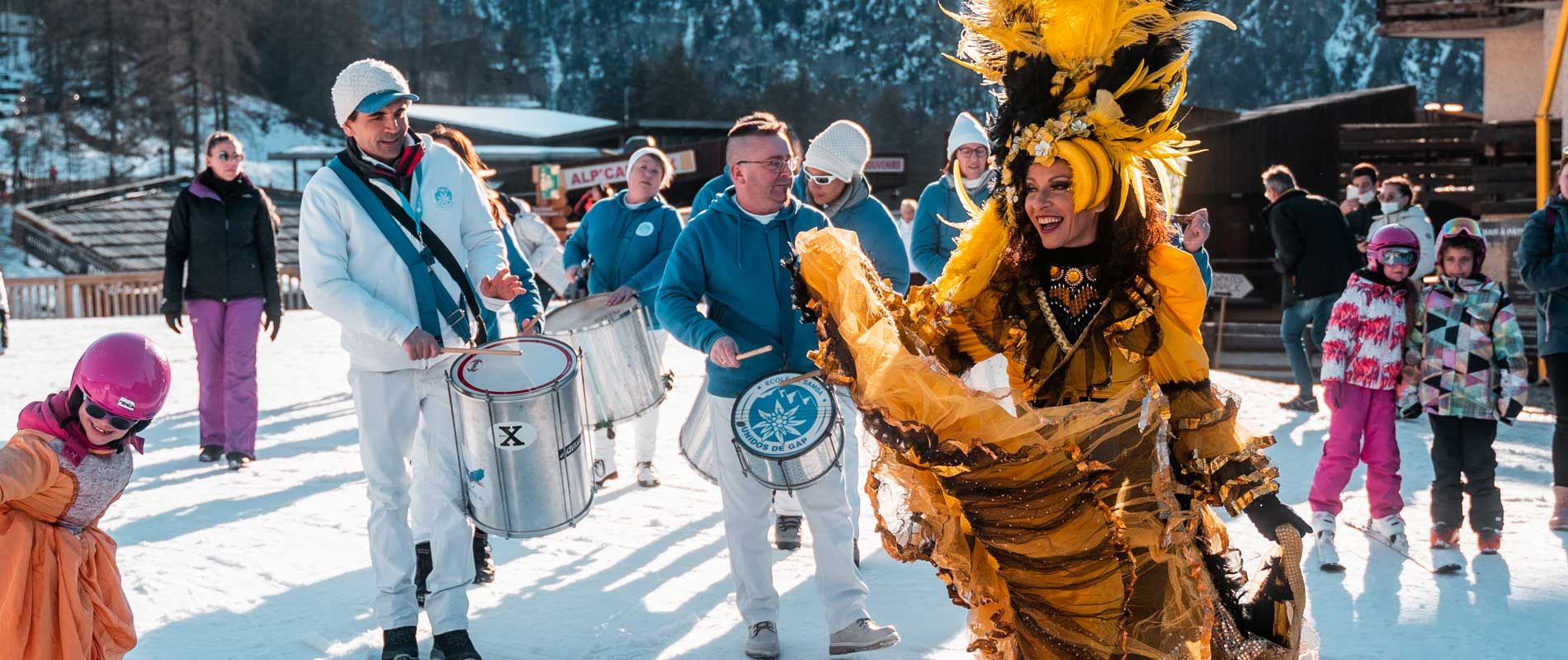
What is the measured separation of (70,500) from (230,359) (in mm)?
5272

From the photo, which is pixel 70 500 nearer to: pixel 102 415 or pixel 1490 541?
pixel 102 415

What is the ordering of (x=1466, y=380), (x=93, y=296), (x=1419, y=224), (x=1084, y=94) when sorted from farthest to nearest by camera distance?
(x=93, y=296) → (x=1419, y=224) → (x=1466, y=380) → (x=1084, y=94)

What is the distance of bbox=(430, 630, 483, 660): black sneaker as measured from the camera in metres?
4.47

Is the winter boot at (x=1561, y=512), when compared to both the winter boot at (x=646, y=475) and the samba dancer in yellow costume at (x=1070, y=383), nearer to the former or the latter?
the samba dancer in yellow costume at (x=1070, y=383)

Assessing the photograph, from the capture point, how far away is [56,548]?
125 inches

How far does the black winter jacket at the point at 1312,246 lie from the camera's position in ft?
32.5

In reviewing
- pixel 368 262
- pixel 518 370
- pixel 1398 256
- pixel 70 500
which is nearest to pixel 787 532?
pixel 518 370

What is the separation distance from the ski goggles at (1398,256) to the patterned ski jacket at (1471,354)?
0.86ft

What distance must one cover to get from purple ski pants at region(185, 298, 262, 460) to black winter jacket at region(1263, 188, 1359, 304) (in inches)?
280

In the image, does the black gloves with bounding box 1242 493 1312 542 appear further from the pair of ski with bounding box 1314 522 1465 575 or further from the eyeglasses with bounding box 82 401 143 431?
the pair of ski with bounding box 1314 522 1465 575

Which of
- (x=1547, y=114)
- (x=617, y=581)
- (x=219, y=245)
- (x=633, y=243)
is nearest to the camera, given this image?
(x=617, y=581)

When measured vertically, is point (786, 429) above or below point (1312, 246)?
below

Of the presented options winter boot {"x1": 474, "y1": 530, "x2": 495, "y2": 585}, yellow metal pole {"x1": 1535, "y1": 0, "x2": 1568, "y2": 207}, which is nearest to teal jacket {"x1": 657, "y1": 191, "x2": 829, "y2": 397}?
winter boot {"x1": 474, "y1": 530, "x2": 495, "y2": 585}

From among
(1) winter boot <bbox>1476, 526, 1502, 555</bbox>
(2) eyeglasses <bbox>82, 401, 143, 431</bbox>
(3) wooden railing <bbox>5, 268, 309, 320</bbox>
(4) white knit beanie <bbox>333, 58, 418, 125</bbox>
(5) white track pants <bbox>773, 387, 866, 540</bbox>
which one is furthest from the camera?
(3) wooden railing <bbox>5, 268, 309, 320</bbox>
